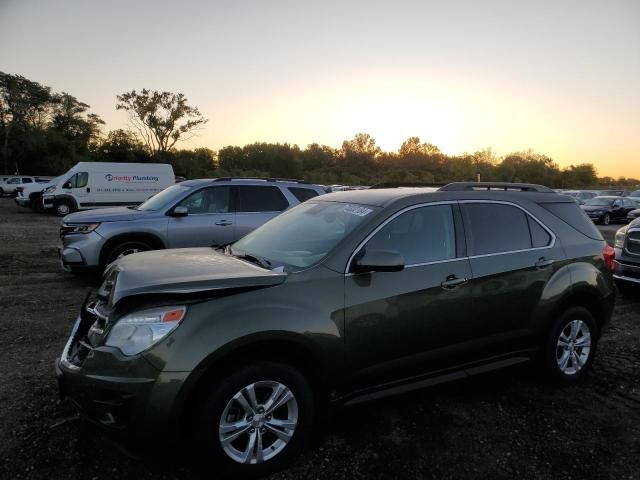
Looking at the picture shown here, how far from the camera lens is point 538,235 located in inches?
155

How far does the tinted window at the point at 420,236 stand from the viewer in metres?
3.29

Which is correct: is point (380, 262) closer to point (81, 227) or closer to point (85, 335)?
point (85, 335)

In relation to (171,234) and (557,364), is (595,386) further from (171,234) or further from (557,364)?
(171,234)

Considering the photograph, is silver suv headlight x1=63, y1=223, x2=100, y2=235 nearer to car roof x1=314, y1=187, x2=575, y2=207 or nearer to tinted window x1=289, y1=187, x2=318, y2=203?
tinted window x1=289, y1=187, x2=318, y2=203

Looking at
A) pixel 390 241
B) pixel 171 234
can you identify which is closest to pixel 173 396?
pixel 390 241

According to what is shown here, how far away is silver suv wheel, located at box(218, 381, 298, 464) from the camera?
2.61m

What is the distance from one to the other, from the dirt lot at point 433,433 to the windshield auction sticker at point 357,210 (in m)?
1.47

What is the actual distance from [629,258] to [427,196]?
5.19 metres

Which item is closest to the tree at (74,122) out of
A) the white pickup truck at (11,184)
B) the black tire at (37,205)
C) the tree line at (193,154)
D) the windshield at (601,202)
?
the tree line at (193,154)

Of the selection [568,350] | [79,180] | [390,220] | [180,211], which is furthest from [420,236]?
[79,180]

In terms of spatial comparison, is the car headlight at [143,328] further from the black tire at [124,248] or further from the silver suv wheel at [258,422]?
the black tire at [124,248]

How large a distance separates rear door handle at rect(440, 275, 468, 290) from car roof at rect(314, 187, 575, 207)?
2.04 feet

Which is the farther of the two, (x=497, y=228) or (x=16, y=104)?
(x=16, y=104)

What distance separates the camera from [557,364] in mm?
3969
